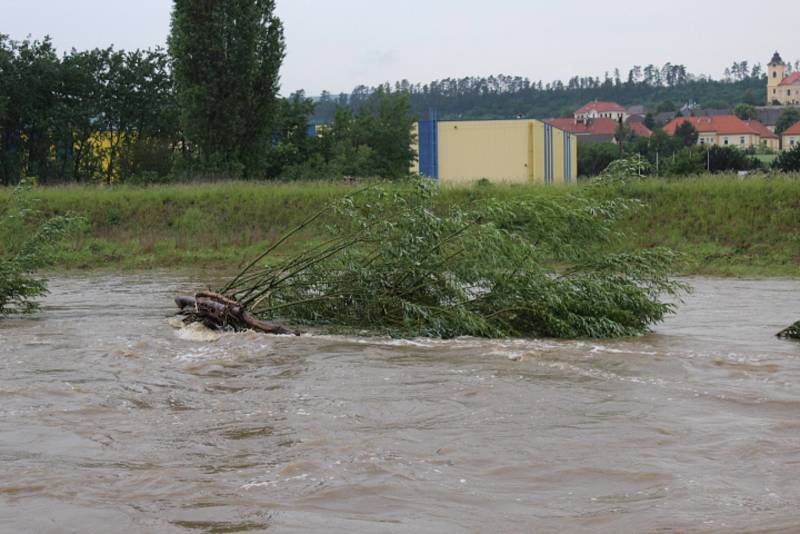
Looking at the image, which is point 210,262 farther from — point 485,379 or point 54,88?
point 54,88

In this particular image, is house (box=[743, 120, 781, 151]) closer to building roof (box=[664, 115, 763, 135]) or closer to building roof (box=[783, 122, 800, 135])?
building roof (box=[664, 115, 763, 135])

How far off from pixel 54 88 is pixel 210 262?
20851mm

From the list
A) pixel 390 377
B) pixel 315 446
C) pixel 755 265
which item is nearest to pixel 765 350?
pixel 390 377

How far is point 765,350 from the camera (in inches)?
487

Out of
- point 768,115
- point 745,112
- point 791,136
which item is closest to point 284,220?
point 791,136

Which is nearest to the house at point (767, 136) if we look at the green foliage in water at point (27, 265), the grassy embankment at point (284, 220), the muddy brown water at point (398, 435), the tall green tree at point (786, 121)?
the tall green tree at point (786, 121)

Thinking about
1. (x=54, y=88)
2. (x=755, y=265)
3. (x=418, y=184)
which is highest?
(x=54, y=88)

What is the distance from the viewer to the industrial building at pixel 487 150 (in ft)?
165

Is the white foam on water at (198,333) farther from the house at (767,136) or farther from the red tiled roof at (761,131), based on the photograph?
the red tiled roof at (761,131)

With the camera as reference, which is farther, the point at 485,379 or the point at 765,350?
the point at 765,350

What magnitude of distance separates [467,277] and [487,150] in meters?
38.0

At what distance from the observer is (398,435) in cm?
837

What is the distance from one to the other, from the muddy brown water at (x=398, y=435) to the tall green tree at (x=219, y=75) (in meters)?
23.8

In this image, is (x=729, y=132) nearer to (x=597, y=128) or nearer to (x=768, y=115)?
(x=597, y=128)
